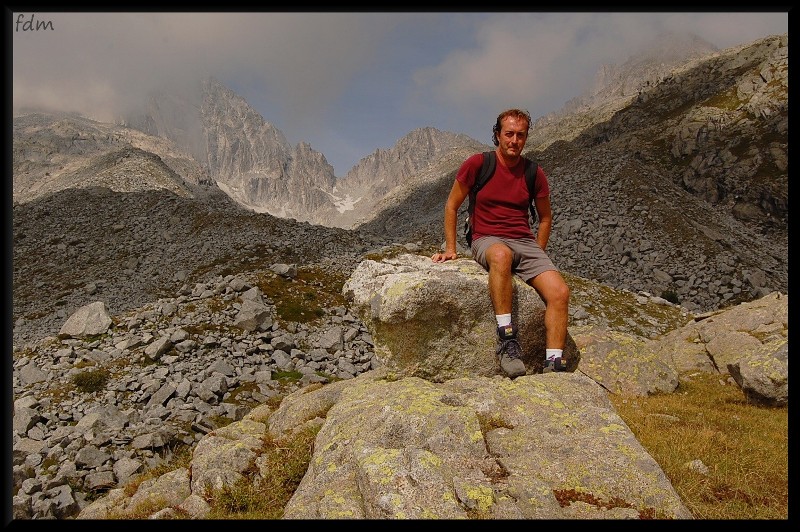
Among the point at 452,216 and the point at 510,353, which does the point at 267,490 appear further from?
the point at 452,216

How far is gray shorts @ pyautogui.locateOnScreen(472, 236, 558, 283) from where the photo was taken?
30.2ft

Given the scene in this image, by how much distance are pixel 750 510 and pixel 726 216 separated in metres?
58.6

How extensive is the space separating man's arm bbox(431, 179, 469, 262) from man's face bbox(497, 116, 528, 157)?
1174 millimetres

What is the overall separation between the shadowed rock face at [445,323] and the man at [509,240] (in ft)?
0.96

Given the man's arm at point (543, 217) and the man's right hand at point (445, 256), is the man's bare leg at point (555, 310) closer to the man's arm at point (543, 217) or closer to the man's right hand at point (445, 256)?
the man's arm at point (543, 217)

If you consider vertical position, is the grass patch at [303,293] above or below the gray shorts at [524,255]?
below

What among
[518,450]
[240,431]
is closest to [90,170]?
[240,431]

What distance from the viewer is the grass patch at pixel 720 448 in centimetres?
545

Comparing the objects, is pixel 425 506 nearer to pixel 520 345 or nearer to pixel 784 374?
pixel 520 345

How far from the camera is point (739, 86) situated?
71.9m

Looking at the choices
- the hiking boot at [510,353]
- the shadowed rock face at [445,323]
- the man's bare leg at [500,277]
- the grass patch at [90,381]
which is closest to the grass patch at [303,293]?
the grass patch at [90,381]

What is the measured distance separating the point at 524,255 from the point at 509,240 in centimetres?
45

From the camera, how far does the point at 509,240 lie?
30.4ft

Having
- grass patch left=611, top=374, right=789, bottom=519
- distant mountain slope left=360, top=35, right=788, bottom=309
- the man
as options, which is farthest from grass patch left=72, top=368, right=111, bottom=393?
distant mountain slope left=360, top=35, right=788, bottom=309
